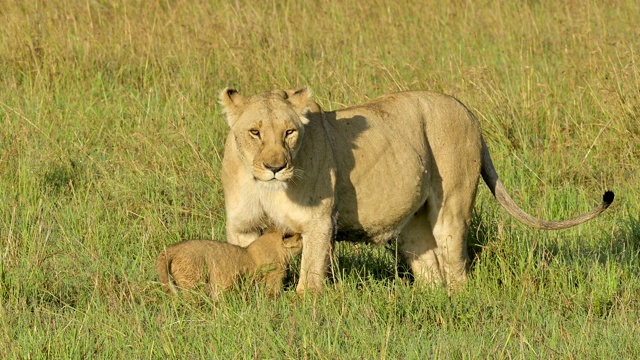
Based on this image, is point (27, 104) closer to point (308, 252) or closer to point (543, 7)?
point (308, 252)

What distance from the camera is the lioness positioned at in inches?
185

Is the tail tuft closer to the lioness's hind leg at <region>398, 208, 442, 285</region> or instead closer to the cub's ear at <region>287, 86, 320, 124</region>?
the lioness's hind leg at <region>398, 208, 442, 285</region>

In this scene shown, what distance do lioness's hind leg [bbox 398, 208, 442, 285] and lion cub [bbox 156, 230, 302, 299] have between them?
2.80 feet

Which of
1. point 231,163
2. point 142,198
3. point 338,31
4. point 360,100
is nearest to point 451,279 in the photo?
point 231,163

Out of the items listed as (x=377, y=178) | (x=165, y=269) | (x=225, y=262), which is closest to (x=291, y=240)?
(x=225, y=262)

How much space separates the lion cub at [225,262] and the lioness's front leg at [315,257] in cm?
16

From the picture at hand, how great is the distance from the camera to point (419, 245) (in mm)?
5773

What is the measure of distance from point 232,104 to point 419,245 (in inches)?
57.4

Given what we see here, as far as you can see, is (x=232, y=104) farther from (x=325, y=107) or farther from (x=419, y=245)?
(x=325, y=107)

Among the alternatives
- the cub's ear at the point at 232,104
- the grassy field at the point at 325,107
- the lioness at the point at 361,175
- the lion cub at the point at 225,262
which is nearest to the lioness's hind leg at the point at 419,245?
the lioness at the point at 361,175

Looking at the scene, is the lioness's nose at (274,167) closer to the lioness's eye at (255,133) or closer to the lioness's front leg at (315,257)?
the lioness's eye at (255,133)

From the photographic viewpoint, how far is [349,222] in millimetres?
5148

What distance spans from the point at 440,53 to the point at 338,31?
905 mm

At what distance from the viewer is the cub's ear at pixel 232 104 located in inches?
188
